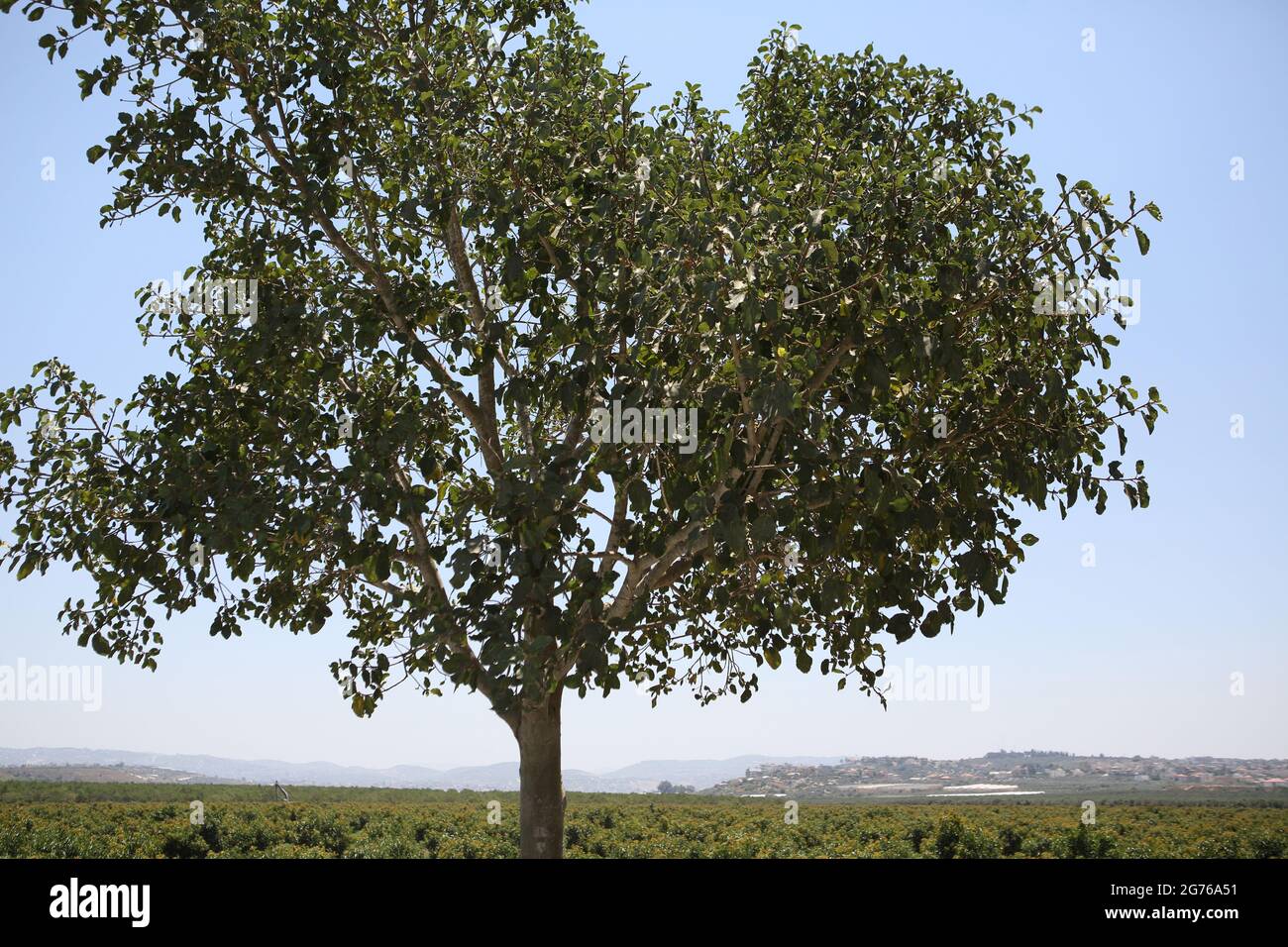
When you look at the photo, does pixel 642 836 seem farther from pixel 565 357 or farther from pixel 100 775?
pixel 100 775

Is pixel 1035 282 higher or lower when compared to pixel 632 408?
higher

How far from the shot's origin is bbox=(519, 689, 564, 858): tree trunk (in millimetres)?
10766

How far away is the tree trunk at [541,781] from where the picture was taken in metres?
10.8

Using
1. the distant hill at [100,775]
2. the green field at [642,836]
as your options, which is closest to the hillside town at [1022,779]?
the green field at [642,836]

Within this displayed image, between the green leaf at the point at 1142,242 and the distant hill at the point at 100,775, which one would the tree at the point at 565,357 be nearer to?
the green leaf at the point at 1142,242

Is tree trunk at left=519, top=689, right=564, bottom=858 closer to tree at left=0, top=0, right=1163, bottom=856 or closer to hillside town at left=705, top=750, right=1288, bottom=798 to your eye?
tree at left=0, top=0, right=1163, bottom=856

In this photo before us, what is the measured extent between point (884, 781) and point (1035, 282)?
177ft

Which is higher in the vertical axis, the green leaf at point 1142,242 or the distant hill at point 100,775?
the green leaf at point 1142,242

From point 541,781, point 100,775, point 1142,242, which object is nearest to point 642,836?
point 541,781

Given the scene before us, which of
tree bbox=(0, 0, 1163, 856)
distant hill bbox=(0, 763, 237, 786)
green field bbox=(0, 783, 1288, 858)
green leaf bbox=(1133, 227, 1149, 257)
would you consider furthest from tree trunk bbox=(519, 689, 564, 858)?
distant hill bbox=(0, 763, 237, 786)

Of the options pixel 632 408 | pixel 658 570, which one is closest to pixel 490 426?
pixel 658 570
